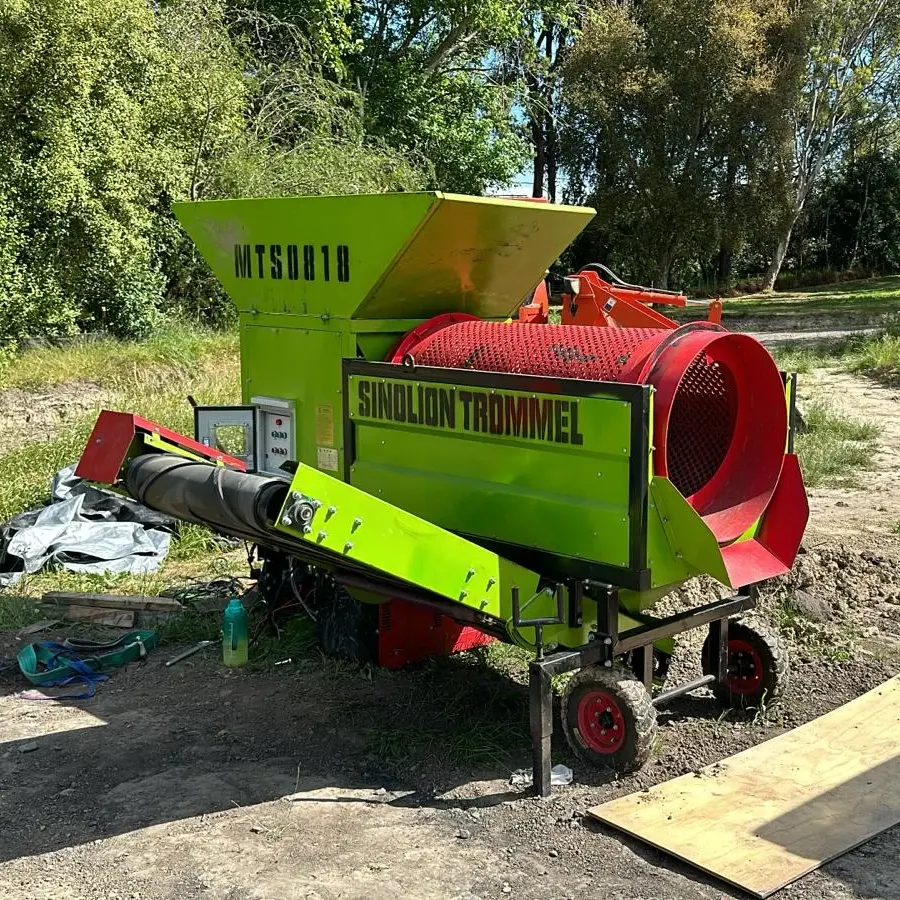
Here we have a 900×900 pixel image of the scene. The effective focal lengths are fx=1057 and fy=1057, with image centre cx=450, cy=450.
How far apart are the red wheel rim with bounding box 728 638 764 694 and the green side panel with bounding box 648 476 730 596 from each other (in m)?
0.95

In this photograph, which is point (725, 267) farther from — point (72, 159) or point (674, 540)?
point (674, 540)

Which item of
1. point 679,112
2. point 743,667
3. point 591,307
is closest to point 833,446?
point 591,307

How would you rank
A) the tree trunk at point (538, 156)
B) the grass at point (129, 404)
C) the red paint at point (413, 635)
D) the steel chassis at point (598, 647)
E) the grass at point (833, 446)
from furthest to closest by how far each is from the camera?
the tree trunk at point (538, 156) → the grass at point (833, 446) → the grass at point (129, 404) → the red paint at point (413, 635) → the steel chassis at point (598, 647)

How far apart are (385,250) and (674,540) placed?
1.67m

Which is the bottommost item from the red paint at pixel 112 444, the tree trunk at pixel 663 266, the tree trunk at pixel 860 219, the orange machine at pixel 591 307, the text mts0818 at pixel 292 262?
the red paint at pixel 112 444

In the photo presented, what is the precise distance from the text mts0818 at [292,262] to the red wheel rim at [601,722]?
2.03 meters

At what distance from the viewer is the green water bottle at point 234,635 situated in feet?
17.0

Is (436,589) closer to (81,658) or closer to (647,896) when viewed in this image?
(647,896)

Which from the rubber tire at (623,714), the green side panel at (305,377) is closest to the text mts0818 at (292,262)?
the green side panel at (305,377)

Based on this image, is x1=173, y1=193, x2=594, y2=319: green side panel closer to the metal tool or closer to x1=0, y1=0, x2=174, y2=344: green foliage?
the metal tool

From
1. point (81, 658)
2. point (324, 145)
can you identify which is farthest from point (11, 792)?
point (324, 145)

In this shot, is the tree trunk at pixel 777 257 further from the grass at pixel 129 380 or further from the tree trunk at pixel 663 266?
the grass at pixel 129 380

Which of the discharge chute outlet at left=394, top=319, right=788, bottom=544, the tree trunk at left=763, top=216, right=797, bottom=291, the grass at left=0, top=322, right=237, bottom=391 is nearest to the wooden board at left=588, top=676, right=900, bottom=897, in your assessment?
the discharge chute outlet at left=394, top=319, right=788, bottom=544

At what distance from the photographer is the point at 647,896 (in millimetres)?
3191
